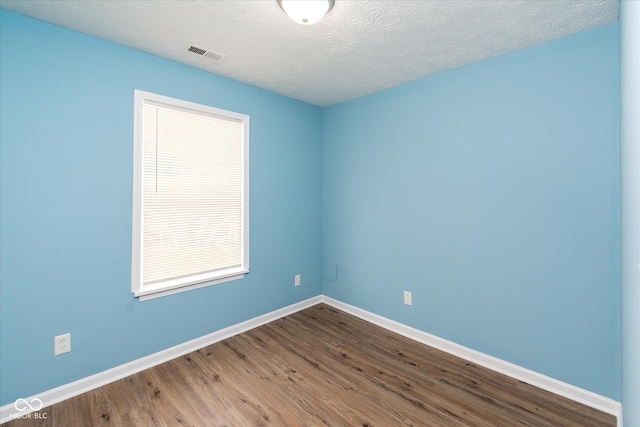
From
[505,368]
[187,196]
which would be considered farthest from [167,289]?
[505,368]

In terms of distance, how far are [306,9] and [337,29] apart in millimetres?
355

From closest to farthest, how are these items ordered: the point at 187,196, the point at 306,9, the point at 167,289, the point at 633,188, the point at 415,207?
the point at 633,188 < the point at 306,9 < the point at 167,289 < the point at 187,196 < the point at 415,207

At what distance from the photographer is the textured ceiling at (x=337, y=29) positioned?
5.76ft

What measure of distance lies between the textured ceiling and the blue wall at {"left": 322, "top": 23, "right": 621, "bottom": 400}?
0.26 m

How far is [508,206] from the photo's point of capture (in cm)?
229

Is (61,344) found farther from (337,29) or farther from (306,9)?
(337,29)

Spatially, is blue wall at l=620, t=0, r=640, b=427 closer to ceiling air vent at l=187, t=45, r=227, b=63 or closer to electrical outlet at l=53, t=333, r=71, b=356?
ceiling air vent at l=187, t=45, r=227, b=63

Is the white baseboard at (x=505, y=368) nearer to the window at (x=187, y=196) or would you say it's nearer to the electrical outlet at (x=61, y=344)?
the window at (x=187, y=196)

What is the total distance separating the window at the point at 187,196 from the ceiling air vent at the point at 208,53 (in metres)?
0.44

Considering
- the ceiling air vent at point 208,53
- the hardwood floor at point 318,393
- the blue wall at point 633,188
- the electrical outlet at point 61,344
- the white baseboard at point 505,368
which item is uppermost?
the ceiling air vent at point 208,53

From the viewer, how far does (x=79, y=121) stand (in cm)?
206

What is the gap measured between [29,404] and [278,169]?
8.78 feet

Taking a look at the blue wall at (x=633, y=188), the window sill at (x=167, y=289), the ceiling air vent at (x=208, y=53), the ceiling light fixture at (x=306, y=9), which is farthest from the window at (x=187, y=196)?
the blue wall at (x=633, y=188)

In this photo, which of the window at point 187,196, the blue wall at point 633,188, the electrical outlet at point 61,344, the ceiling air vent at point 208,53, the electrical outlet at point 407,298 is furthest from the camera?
the electrical outlet at point 407,298
